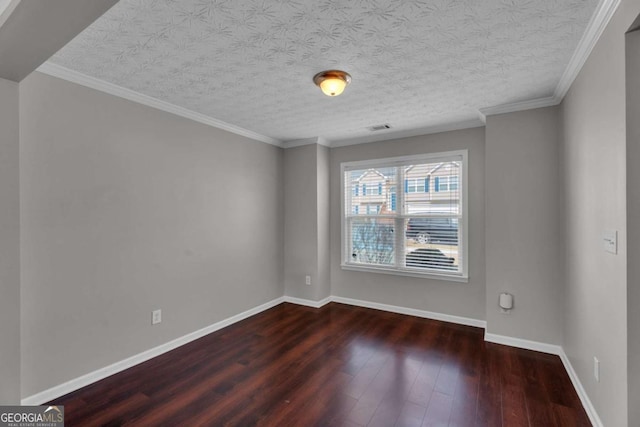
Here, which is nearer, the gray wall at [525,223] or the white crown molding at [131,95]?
the white crown molding at [131,95]

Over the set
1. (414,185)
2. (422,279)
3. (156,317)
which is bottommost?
(156,317)

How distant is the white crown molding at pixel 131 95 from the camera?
7.27 ft

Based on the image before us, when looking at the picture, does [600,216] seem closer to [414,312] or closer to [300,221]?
[414,312]

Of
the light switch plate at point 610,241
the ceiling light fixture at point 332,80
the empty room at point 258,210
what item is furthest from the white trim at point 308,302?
the light switch plate at point 610,241

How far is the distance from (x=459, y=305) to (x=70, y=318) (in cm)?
395

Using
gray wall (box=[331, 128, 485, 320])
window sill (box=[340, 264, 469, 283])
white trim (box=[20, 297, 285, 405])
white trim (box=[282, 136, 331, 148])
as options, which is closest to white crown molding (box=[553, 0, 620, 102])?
gray wall (box=[331, 128, 485, 320])

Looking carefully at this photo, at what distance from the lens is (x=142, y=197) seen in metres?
2.79

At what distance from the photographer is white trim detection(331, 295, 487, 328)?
3631 millimetres

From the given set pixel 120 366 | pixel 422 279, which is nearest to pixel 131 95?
pixel 120 366

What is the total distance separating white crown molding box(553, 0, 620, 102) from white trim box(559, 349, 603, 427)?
92.5 inches

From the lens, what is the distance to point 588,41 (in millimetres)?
1868

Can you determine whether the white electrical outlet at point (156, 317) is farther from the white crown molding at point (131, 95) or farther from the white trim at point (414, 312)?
the white trim at point (414, 312)

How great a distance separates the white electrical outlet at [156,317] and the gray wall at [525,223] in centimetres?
342

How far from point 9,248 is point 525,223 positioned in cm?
415
